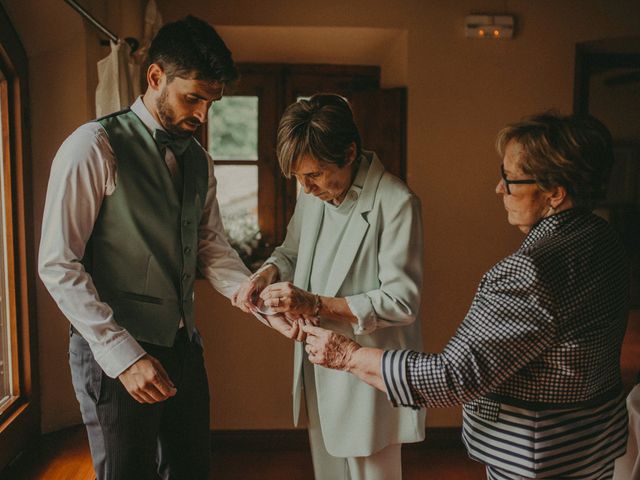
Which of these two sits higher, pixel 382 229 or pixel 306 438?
pixel 382 229

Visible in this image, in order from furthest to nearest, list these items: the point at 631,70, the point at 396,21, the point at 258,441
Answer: the point at 631,70 → the point at 258,441 → the point at 396,21

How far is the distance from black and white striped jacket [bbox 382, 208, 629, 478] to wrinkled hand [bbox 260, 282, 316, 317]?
0.48 metres

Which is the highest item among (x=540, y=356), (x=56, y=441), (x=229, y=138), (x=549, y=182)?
(x=229, y=138)

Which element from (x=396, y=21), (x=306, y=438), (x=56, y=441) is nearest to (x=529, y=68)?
(x=396, y=21)

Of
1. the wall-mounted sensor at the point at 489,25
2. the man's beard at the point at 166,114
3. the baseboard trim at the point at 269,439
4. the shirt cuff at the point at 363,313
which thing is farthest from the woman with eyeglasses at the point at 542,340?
the baseboard trim at the point at 269,439

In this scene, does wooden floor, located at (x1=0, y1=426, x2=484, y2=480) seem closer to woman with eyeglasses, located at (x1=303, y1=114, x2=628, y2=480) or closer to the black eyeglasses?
woman with eyeglasses, located at (x1=303, y1=114, x2=628, y2=480)

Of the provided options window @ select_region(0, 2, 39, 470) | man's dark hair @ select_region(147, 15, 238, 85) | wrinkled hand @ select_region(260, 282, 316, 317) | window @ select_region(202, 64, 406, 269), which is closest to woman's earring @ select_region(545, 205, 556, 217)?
wrinkled hand @ select_region(260, 282, 316, 317)

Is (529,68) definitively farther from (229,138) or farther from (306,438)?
(306,438)

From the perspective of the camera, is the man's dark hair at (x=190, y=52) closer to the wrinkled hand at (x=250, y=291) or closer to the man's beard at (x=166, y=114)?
the man's beard at (x=166, y=114)

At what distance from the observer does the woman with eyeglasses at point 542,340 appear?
122 centimetres

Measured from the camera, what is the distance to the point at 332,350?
1434 mm

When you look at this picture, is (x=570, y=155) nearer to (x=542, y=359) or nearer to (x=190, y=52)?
(x=542, y=359)

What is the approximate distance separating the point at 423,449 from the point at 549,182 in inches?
96.1

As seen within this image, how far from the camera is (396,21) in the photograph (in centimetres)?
316
